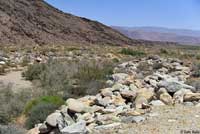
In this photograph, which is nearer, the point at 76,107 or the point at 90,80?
the point at 76,107

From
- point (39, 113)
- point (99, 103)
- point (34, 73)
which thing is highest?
point (99, 103)

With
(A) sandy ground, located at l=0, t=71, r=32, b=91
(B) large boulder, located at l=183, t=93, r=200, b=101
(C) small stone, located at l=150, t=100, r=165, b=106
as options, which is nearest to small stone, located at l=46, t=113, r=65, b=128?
(C) small stone, located at l=150, t=100, r=165, b=106

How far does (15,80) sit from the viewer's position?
22.8 m

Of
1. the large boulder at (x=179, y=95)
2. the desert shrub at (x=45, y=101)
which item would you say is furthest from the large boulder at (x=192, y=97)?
the desert shrub at (x=45, y=101)

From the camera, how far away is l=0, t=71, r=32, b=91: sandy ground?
68.3 feet

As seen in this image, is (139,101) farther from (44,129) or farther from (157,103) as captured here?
(44,129)

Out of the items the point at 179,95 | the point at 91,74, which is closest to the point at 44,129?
Result: the point at 179,95

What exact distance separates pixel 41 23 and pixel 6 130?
86713mm

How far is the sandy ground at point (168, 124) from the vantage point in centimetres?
817

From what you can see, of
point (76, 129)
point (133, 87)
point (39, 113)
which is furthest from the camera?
point (133, 87)

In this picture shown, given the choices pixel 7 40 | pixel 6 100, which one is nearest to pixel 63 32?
pixel 7 40

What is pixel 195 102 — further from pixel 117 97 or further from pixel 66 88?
pixel 66 88

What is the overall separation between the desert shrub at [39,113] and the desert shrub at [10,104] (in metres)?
1.07

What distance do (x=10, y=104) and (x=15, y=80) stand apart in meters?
8.88
